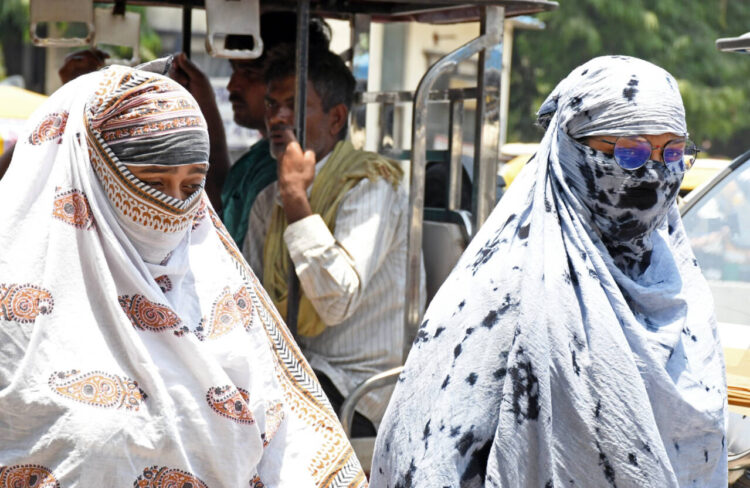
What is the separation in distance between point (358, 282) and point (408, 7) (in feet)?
3.53

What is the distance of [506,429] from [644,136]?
0.62 m

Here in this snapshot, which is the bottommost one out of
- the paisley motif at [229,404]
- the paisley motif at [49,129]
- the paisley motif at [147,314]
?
the paisley motif at [229,404]

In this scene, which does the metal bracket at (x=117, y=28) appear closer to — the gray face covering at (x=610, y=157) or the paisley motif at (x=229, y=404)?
the paisley motif at (x=229, y=404)

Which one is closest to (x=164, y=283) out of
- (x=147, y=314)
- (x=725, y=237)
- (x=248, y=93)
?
(x=147, y=314)

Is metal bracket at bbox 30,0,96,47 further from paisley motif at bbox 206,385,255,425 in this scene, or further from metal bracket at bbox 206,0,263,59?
paisley motif at bbox 206,385,255,425

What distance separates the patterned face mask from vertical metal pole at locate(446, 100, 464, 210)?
60.9 inches

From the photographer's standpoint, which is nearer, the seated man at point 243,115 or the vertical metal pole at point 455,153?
the vertical metal pole at point 455,153

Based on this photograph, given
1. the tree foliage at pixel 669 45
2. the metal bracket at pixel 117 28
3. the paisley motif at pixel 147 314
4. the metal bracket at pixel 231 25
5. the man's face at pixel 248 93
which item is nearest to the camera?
the paisley motif at pixel 147 314

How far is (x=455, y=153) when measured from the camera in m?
3.72

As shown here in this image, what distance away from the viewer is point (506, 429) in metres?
1.94

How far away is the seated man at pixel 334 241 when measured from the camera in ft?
11.0

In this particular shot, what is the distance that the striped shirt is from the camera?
332 cm

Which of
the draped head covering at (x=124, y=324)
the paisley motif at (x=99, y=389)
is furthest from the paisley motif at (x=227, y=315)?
the paisley motif at (x=99, y=389)

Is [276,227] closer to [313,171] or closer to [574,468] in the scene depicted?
[313,171]
